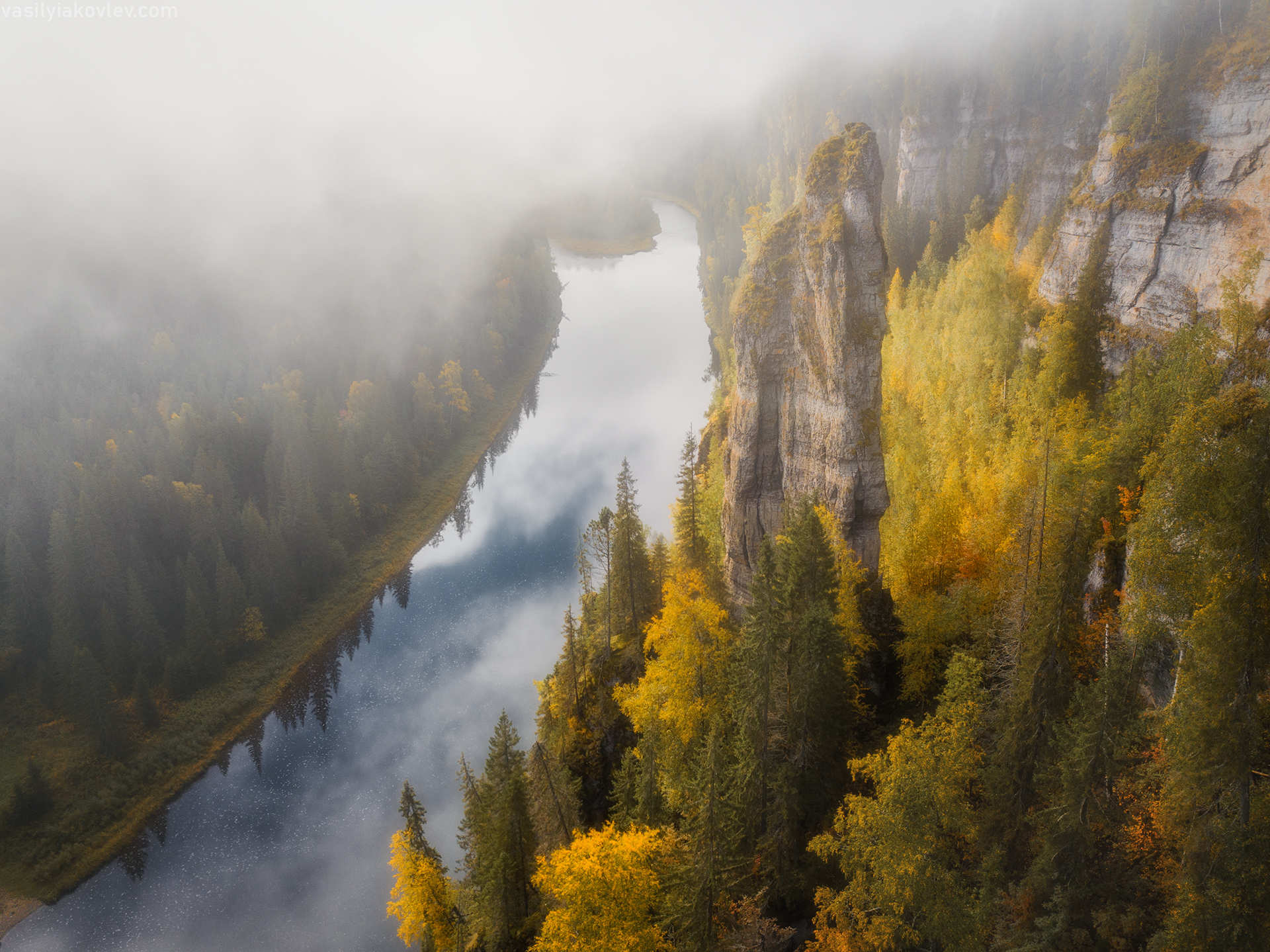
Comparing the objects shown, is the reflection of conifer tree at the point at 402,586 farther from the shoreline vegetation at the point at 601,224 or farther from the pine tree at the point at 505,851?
the shoreline vegetation at the point at 601,224

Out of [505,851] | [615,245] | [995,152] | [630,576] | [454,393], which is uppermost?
[995,152]

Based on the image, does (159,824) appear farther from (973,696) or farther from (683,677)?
(973,696)

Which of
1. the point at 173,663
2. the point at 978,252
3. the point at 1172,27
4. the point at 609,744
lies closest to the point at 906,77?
the point at 978,252

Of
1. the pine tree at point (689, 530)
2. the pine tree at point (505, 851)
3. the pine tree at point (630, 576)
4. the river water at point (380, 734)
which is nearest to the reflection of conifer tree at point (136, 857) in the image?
the river water at point (380, 734)

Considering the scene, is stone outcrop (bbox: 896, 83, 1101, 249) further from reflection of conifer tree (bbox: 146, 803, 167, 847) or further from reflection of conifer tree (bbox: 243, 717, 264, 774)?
reflection of conifer tree (bbox: 146, 803, 167, 847)

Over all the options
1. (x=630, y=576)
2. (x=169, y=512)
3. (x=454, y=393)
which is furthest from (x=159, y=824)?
(x=454, y=393)

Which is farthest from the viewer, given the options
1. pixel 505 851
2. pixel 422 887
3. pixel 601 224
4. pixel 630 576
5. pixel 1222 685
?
pixel 601 224
